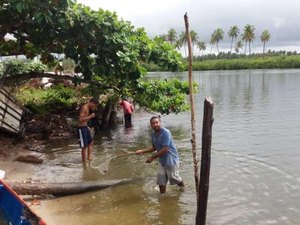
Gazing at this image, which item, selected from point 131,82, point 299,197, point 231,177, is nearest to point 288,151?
point 231,177

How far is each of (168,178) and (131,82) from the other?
398cm

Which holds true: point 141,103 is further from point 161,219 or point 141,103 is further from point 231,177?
point 161,219

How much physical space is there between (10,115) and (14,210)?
8.88 meters

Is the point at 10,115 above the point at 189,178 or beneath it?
above

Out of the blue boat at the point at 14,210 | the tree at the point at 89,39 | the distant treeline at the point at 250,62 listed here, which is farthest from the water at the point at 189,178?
the distant treeline at the point at 250,62

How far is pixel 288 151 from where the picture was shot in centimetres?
1365

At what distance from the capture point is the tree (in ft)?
32.3

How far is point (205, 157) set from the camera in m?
5.44

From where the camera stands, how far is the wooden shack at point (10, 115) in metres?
14.5

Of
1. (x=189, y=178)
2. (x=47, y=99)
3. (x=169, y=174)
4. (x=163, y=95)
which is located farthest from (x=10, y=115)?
(x=169, y=174)

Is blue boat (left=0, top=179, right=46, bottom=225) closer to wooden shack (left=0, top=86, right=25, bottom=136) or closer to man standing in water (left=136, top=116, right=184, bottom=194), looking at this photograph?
man standing in water (left=136, top=116, right=184, bottom=194)

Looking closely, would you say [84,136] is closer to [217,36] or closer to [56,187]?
[56,187]

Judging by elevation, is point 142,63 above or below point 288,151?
above

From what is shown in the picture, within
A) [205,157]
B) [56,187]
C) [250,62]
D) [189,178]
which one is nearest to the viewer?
[205,157]
